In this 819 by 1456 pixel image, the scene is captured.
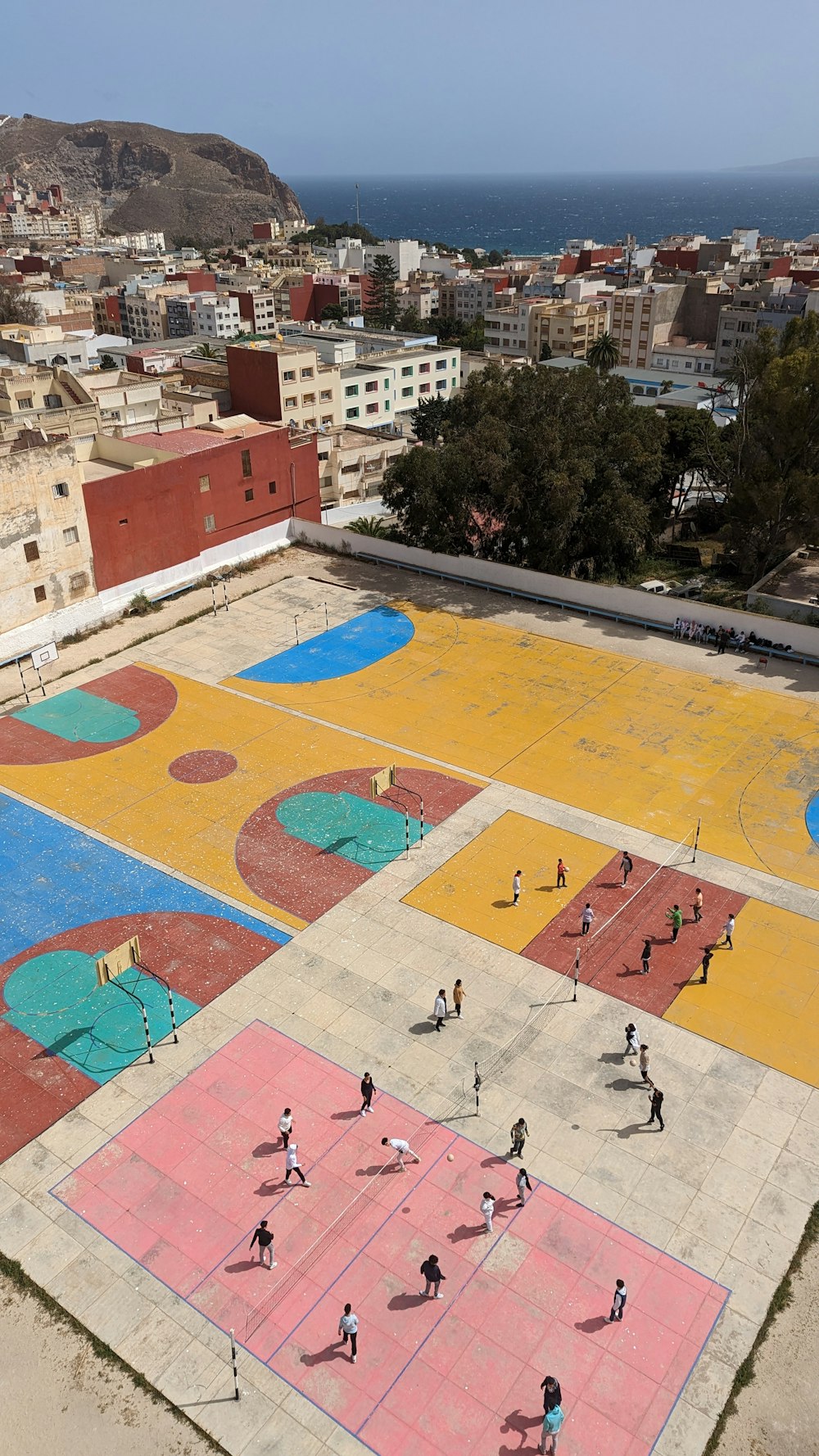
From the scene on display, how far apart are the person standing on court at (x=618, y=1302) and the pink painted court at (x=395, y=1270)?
19cm

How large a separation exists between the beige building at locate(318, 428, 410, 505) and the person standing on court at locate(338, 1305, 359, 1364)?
63.0 metres

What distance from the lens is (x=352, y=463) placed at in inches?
3019

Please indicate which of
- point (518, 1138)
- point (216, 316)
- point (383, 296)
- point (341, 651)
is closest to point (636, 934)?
point (518, 1138)

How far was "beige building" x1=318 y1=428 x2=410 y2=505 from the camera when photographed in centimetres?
7481

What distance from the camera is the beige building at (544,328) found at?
134 m

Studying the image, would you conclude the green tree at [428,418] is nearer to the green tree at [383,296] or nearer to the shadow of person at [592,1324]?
the green tree at [383,296]

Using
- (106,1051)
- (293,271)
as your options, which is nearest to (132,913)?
(106,1051)

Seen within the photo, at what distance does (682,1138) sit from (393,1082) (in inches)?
252

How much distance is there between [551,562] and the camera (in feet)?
162

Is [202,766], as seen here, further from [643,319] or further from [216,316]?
[643,319]

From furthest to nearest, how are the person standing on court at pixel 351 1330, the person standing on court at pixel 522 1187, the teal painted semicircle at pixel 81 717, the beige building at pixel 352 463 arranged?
the beige building at pixel 352 463, the teal painted semicircle at pixel 81 717, the person standing on court at pixel 522 1187, the person standing on court at pixel 351 1330

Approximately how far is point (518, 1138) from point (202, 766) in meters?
19.0

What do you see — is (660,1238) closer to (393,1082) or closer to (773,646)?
(393,1082)

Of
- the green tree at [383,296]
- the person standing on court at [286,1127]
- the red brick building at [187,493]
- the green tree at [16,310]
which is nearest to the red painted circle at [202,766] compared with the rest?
the red brick building at [187,493]
